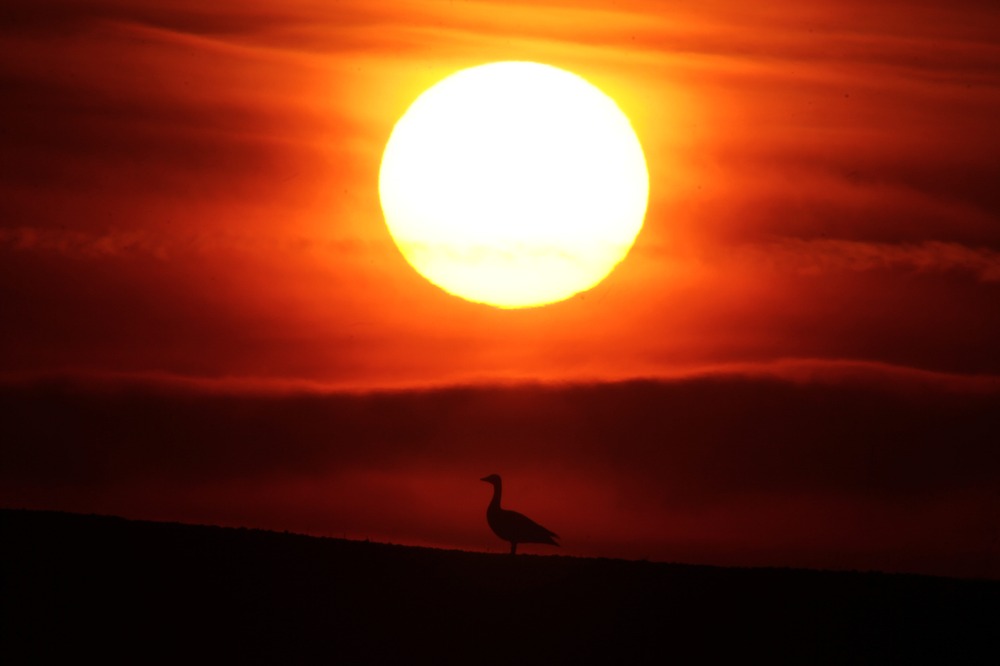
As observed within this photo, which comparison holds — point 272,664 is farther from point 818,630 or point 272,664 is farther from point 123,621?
point 818,630

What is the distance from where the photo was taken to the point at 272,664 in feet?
51.3

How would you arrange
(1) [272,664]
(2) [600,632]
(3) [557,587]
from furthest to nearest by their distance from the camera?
1. (3) [557,587]
2. (2) [600,632]
3. (1) [272,664]

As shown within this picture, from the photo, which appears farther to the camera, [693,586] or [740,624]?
[693,586]

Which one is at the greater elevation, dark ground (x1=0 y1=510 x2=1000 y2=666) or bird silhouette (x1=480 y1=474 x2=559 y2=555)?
bird silhouette (x1=480 y1=474 x2=559 y2=555)

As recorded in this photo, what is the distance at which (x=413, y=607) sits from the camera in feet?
55.7

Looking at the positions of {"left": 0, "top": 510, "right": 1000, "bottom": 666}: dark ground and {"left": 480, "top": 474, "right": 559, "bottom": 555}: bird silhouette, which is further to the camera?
{"left": 480, "top": 474, "right": 559, "bottom": 555}: bird silhouette

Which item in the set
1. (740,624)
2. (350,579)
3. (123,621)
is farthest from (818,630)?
(123,621)

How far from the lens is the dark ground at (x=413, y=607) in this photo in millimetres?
16078

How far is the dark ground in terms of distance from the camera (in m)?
16.1

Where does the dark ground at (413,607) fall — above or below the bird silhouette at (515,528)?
below

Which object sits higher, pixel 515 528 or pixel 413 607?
pixel 515 528

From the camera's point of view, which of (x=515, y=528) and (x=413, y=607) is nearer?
(x=413, y=607)

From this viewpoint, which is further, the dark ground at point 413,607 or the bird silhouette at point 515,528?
the bird silhouette at point 515,528

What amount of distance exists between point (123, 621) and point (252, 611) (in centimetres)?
139
